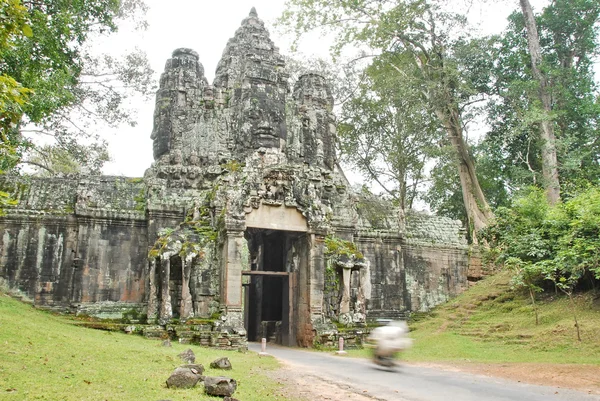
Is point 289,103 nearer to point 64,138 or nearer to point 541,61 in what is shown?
point 64,138

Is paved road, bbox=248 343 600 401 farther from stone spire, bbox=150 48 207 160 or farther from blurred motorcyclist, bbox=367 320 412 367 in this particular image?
stone spire, bbox=150 48 207 160

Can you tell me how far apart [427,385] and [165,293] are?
892 cm

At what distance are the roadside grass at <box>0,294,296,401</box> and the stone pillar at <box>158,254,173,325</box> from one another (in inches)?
114

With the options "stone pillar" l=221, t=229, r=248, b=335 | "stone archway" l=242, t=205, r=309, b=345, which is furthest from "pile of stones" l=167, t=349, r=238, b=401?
"stone archway" l=242, t=205, r=309, b=345

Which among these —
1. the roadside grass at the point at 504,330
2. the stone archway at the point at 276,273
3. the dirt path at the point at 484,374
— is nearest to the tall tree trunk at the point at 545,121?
the roadside grass at the point at 504,330

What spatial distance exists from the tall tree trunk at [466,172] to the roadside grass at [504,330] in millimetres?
4583

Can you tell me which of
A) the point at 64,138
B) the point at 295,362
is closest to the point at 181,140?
the point at 64,138

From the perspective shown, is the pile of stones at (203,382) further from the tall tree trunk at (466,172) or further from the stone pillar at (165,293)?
the tall tree trunk at (466,172)

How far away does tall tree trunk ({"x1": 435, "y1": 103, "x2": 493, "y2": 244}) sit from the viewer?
86.6ft

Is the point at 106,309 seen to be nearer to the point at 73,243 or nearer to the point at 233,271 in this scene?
the point at 73,243

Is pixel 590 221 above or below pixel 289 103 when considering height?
below

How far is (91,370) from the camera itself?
8500 millimetres

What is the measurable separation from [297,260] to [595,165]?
15.7 meters

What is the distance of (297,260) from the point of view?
17.7 meters
